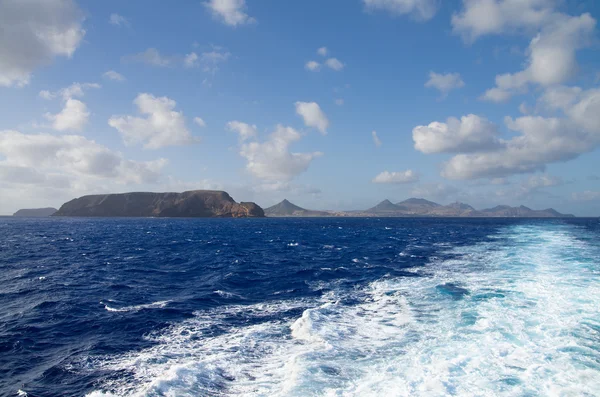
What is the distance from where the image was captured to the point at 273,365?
14.4 m

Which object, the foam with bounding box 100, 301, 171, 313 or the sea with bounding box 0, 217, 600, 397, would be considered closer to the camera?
the sea with bounding box 0, 217, 600, 397

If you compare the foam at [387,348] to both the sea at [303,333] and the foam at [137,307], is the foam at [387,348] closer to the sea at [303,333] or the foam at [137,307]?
the sea at [303,333]

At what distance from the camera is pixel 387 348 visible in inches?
639

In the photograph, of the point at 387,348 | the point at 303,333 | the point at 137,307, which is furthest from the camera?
the point at 137,307

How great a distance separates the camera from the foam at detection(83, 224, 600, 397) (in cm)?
1256

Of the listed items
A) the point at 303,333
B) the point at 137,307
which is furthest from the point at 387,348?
the point at 137,307

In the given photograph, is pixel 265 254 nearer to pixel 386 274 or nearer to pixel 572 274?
pixel 386 274

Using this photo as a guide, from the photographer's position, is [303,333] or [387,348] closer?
[387,348]

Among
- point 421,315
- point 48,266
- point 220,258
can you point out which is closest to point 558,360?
point 421,315

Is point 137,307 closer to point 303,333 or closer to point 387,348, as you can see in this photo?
point 303,333

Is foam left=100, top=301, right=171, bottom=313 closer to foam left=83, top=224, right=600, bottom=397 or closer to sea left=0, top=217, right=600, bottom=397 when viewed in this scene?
sea left=0, top=217, right=600, bottom=397

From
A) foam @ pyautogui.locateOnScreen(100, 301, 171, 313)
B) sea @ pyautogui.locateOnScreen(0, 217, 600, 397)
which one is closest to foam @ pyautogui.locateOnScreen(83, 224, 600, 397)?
sea @ pyautogui.locateOnScreen(0, 217, 600, 397)

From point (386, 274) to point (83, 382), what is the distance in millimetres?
28045

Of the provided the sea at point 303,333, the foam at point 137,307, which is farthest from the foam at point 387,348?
the foam at point 137,307
